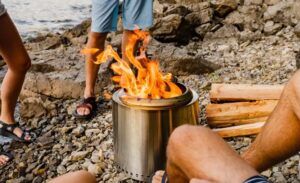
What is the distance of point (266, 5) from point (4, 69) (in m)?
5.38

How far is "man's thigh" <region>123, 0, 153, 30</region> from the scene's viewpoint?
5020 millimetres

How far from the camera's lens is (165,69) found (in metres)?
6.36

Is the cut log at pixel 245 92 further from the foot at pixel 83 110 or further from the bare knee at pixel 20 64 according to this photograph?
the bare knee at pixel 20 64

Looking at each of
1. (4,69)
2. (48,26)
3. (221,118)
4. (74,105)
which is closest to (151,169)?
(221,118)

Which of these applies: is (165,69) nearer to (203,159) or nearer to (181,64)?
(181,64)

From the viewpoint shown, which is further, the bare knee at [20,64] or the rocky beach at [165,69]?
the bare knee at [20,64]

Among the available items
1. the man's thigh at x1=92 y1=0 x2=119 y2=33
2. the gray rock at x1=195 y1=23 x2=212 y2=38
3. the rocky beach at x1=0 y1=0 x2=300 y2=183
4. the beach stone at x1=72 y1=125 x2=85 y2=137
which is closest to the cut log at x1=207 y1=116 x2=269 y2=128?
the rocky beach at x1=0 y1=0 x2=300 y2=183

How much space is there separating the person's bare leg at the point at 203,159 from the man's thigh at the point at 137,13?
111 inches

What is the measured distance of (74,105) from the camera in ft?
17.5

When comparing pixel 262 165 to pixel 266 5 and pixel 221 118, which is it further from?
pixel 266 5

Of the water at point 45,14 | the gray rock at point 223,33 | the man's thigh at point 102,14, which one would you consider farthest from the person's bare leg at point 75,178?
the water at point 45,14

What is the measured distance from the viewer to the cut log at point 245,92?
4477 millimetres

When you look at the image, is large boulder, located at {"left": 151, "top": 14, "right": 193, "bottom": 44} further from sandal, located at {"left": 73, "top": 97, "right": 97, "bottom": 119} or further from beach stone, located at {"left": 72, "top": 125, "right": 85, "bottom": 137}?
beach stone, located at {"left": 72, "top": 125, "right": 85, "bottom": 137}

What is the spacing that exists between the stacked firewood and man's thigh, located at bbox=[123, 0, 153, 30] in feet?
3.87
